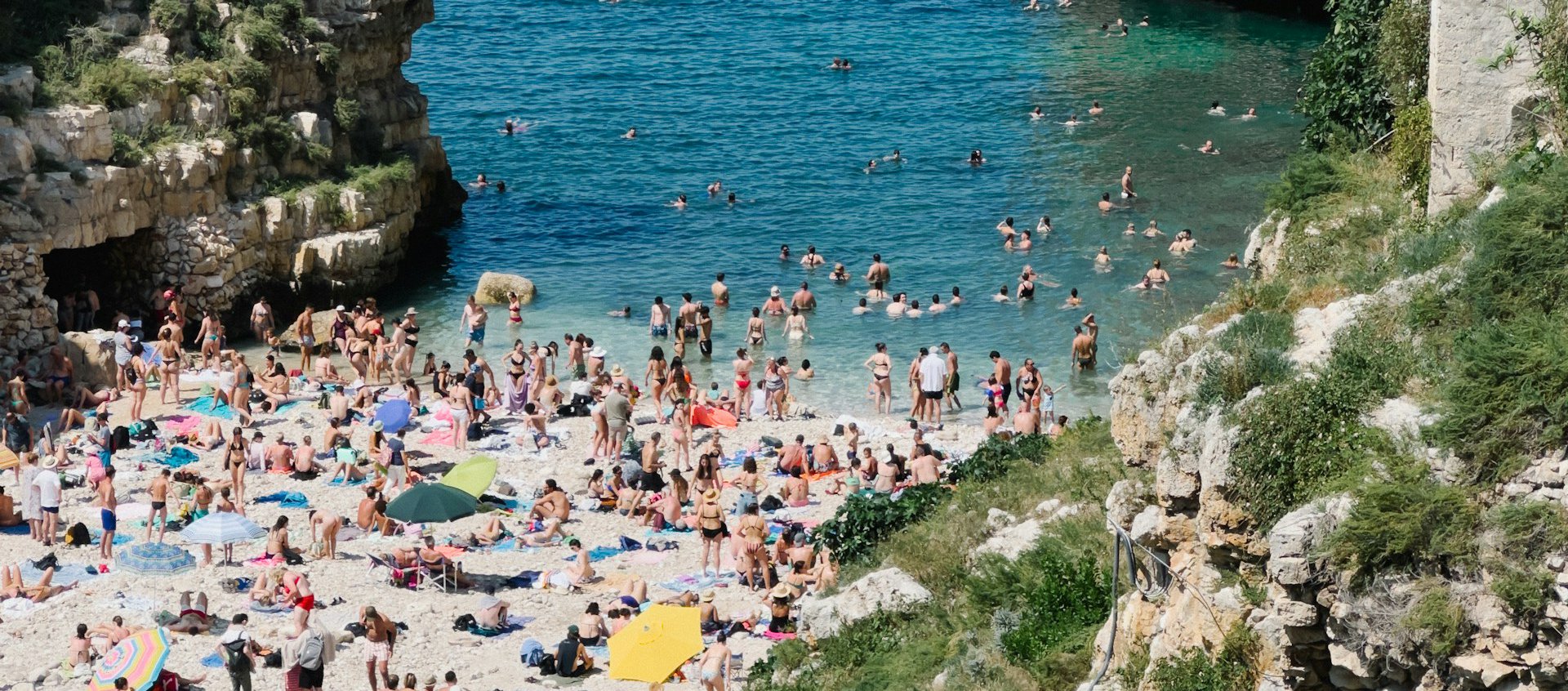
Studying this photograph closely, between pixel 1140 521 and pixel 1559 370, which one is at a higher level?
pixel 1559 370

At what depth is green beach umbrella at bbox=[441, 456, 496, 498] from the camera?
72.1 feet

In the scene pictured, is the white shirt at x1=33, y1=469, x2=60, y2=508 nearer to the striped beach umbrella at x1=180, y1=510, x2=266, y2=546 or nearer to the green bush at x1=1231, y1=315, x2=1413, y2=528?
the striped beach umbrella at x1=180, y1=510, x2=266, y2=546

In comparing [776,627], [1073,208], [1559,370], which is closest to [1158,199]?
[1073,208]

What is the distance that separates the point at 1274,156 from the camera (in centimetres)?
4072

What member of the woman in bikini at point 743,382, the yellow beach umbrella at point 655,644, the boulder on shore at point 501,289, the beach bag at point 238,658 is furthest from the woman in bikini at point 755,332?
the beach bag at point 238,658

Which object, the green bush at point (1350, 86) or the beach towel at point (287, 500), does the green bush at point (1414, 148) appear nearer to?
the green bush at point (1350, 86)

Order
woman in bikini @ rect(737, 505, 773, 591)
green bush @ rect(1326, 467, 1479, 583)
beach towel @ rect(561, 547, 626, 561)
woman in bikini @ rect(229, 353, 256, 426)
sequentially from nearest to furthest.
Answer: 1. green bush @ rect(1326, 467, 1479, 583)
2. woman in bikini @ rect(737, 505, 773, 591)
3. beach towel @ rect(561, 547, 626, 561)
4. woman in bikini @ rect(229, 353, 256, 426)

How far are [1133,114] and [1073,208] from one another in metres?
8.43

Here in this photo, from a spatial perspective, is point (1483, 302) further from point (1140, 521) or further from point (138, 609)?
point (138, 609)

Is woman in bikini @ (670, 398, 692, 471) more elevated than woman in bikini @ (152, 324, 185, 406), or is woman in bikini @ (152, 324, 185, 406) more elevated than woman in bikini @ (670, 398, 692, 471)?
woman in bikini @ (152, 324, 185, 406)

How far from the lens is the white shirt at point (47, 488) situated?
2127cm

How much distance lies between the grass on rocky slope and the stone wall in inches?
162

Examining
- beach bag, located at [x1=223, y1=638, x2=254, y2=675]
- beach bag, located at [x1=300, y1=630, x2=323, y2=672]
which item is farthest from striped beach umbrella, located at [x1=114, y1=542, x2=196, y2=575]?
beach bag, located at [x1=300, y1=630, x2=323, y2=672]

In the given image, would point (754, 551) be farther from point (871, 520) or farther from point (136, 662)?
point (136, 662)
